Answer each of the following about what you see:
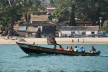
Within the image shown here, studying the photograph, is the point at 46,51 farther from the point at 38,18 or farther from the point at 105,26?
the point at 38,18

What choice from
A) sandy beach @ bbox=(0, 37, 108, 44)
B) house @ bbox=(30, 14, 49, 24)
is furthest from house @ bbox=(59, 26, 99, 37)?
sandy beach @ bbox=(0, 37, 108, 44)

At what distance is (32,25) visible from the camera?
374 ft

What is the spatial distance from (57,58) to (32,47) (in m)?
3.62

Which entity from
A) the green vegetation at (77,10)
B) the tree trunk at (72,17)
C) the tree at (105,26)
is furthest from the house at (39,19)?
the tree at (105,26)

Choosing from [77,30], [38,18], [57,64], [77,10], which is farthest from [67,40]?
[57,64]

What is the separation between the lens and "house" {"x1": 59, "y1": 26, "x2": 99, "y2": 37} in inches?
4372

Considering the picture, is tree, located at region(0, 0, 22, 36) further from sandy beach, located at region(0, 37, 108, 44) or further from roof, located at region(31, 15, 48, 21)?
roof, located at region(31, 15, 48, 21)

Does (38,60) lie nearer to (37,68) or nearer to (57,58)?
(57,58)

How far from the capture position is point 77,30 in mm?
112375

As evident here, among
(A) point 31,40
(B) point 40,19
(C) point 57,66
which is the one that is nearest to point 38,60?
(C) point 57,66

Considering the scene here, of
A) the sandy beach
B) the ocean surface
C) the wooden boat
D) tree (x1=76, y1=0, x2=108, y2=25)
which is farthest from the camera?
tree (x1=76, y1=0, x2=108, y2=25)

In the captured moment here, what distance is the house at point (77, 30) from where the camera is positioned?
11104 cm

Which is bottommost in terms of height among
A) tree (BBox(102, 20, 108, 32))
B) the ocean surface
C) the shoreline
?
the shoreline

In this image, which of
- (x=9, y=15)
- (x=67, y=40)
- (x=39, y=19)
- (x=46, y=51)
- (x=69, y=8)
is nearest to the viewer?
(x=46, y=51)
